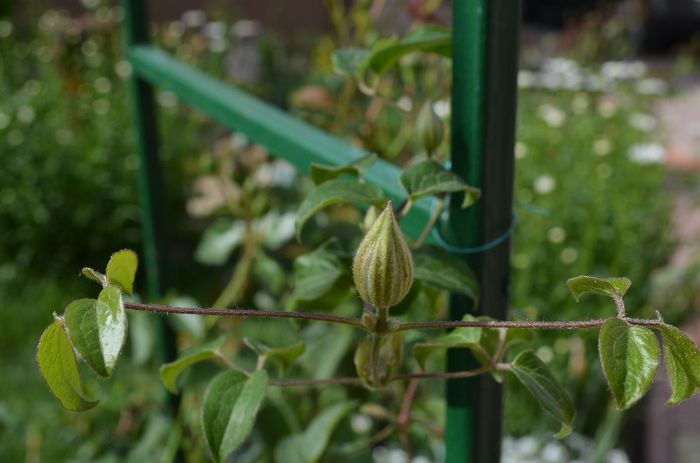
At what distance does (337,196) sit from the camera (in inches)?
25.7

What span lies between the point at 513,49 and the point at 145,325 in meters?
1.07

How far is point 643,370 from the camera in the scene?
0.48 meters

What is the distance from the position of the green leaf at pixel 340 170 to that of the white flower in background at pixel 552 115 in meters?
2.52

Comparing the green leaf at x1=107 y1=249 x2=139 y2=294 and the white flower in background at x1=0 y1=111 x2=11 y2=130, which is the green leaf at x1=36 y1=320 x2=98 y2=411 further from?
the white flower in background at x1=0 y1=111 x2=11 y2=130

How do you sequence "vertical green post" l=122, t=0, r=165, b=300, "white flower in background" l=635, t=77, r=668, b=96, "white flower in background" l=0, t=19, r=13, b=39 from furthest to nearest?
"white flower in background" l=0, t=19, r=13, b=39
"white flower in background" l=635, t=77, r=668, b=96
"vertical green post" l=122, t=0, r=165, b=300

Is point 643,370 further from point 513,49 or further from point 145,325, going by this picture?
point 145,325

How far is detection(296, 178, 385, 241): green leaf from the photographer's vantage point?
0.65 metres

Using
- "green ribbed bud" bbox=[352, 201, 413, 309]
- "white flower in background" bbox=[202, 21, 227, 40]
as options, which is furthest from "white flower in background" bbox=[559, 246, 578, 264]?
"white flower in background" bbox=[202, 21, 227, 40]

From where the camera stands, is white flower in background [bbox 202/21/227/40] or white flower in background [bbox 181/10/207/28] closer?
white flower in background [bbox 202/21/227/40]

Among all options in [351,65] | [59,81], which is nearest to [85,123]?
[59,81]

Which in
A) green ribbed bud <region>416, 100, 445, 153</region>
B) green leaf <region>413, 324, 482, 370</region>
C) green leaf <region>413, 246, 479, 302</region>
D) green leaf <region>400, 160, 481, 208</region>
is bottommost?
green leaf <region>413, 324, 482, 370</region>

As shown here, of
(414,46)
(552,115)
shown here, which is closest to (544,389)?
(414,46)

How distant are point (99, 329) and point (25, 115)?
2.91 meters

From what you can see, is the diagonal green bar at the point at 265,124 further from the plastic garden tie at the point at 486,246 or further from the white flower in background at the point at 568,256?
the white flower in background at the point at 568,256
